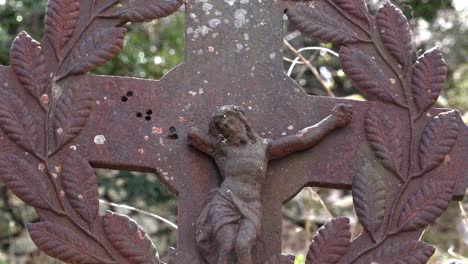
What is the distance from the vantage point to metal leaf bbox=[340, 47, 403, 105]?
500 centimetres

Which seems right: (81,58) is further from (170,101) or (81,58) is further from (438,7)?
(438,7)

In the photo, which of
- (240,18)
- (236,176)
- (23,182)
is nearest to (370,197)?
(236,176)

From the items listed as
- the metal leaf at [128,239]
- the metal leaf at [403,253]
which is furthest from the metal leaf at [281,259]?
the metal leaf at [128,239]

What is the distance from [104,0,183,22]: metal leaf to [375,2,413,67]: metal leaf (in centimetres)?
92

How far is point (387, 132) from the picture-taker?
4.94 metres

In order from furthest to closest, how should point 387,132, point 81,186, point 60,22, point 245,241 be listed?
point 387,132 < point 60,22 < point 81,186 < point 245,241

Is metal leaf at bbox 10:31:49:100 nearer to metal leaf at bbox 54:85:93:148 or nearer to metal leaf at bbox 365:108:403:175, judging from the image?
metal leaf at bbox 54:85:93:148

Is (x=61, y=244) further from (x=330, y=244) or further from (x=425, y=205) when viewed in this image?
(x=425, y=205)

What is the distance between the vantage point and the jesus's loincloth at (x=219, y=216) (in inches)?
180

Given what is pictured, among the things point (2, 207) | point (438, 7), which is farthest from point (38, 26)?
point (438, 7)

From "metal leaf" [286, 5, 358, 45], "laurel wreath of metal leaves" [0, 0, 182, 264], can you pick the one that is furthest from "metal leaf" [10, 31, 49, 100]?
"metal leaf" [286, 5, 358, 45]

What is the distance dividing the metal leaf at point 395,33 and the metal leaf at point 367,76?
4.2 inches

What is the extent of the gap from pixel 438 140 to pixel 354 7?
0.71 meters

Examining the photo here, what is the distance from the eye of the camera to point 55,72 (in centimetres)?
478
